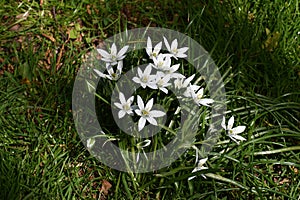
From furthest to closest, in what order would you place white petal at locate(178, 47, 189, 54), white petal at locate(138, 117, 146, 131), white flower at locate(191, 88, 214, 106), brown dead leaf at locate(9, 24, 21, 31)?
brown dead leaf at locate(9, 24, 21, 31)
white petal at locate(178, 47, 189, 54)
white flower at locate(191, 88, 214, 106)
white petal at locate(138, 117, 146, 131)

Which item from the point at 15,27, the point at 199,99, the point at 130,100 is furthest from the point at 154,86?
the point at 15,27

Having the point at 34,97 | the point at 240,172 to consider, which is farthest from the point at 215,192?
the point at 34,97

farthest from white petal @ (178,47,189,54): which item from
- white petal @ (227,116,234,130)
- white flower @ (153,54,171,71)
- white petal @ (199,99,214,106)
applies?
white petal @ (227,116,234,130)

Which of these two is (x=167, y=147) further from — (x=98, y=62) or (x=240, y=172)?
(x=98, y=62)

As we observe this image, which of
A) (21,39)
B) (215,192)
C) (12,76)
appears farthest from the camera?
(21,39)

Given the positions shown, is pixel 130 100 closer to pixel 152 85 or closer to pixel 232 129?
pixel 152 85

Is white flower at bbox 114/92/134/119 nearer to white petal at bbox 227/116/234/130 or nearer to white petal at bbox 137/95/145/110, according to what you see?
white petal at bbox 137/95/145/110

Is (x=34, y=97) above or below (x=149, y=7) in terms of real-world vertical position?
below
